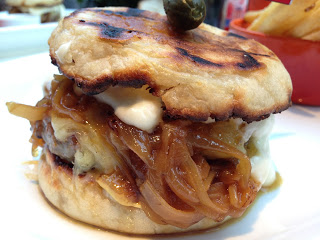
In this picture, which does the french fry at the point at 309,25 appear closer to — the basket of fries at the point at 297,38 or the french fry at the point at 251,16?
the basket of fries at the point at 297,38

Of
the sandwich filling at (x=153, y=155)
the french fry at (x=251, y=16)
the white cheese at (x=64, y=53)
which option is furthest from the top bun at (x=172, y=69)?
the french fry at (x=251, y=16)

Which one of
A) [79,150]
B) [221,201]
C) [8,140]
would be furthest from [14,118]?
[221,201]

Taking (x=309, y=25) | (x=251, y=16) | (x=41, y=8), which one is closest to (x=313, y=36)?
(x=309, y=25)

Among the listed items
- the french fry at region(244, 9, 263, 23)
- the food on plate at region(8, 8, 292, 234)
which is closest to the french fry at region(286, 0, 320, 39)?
the french fry at region(244, 9, 263, 23)

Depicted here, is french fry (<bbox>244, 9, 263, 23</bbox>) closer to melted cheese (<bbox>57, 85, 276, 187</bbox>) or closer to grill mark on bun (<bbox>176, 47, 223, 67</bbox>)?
melted cheese (<bbox>57, 85, 276, 187</bbox>)

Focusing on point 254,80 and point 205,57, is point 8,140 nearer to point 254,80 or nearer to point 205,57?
point 205,57
